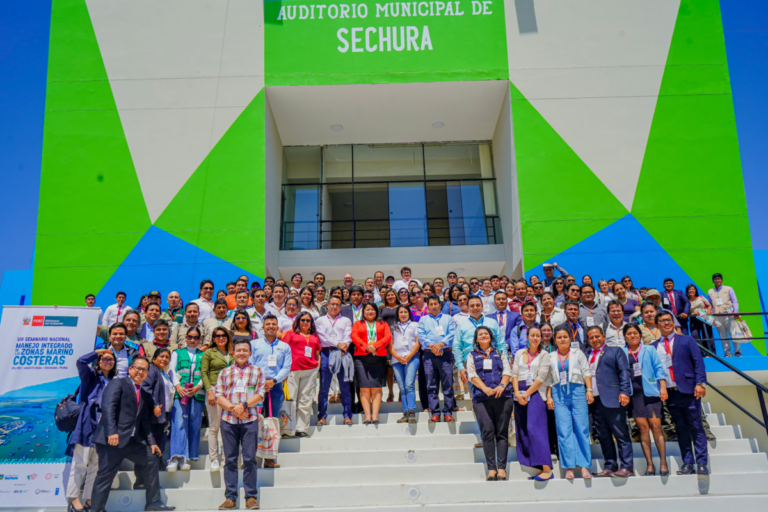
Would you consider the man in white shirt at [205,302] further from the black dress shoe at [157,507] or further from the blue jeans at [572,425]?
the blue jeans at [572,425]

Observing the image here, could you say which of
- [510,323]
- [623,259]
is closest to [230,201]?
[510,323]

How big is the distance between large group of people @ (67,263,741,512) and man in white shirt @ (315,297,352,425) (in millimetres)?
18

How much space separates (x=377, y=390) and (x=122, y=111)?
8662 millimetres

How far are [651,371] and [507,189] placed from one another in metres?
7.33

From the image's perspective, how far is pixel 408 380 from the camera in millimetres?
7273

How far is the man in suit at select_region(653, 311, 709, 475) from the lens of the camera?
615 centimetres

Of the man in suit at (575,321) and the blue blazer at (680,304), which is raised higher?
the blue blazer at (680,304)

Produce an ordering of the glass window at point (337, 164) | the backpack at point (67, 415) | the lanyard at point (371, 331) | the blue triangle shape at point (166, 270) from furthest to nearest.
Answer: the glass window at point (337, 164), the blue triangle shape at point (166, 270), the lanyard at point (371, 331), the backpack at point (67, 415)

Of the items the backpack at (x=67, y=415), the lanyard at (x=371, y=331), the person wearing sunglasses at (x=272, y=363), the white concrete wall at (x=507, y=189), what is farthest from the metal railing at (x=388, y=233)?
the backpack at (x=67, y=415)

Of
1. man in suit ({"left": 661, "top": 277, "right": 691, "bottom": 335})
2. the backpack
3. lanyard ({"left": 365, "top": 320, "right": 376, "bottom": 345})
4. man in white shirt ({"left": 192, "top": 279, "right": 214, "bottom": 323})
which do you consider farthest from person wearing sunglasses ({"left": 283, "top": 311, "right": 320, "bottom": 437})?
man in suit ({"left": 661, "top": 277, "right": 691, "bottom": 335})

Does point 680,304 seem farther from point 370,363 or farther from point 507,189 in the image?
point 370,363

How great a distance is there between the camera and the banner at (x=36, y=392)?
6.18 metres

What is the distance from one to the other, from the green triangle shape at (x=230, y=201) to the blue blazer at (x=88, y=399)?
18.5 ft

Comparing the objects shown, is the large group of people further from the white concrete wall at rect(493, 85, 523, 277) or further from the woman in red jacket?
the white concrete wall at rect(493, 85, 523, 277)
